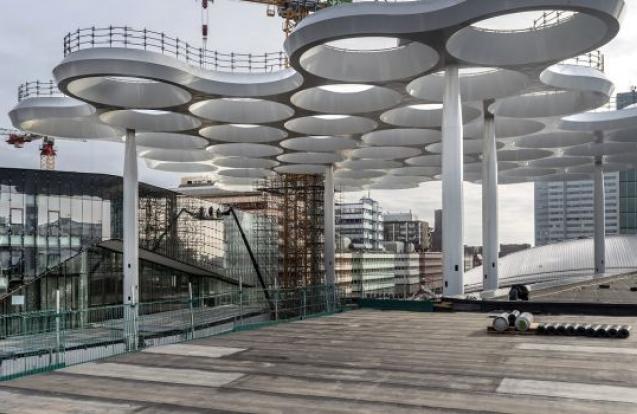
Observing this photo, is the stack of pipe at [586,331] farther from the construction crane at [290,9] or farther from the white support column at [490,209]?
the construction crane at [290,9]

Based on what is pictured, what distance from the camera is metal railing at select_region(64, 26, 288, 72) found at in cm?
3083

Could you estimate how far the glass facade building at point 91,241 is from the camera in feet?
130

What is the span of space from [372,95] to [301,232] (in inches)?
1369

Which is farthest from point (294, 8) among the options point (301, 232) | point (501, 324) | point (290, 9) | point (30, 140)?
point (30, 140)

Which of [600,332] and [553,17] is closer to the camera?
[600,332]

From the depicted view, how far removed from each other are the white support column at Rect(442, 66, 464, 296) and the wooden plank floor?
9665 mm

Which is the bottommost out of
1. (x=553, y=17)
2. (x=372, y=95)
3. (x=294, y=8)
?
(x=372, y=95)

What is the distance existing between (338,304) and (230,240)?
30388 mm

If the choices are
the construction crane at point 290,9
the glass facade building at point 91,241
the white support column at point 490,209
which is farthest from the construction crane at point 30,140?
the white support column at point 490,209

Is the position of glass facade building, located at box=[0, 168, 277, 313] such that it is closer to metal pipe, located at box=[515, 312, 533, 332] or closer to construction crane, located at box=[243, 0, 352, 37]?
metal pipe, located at box=[515, 312, 533, 332]

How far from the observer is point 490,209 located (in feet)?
131

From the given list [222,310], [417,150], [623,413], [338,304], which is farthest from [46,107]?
[623,413]

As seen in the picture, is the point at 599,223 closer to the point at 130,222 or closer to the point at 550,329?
the point at 130,222

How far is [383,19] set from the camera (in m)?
24.9
